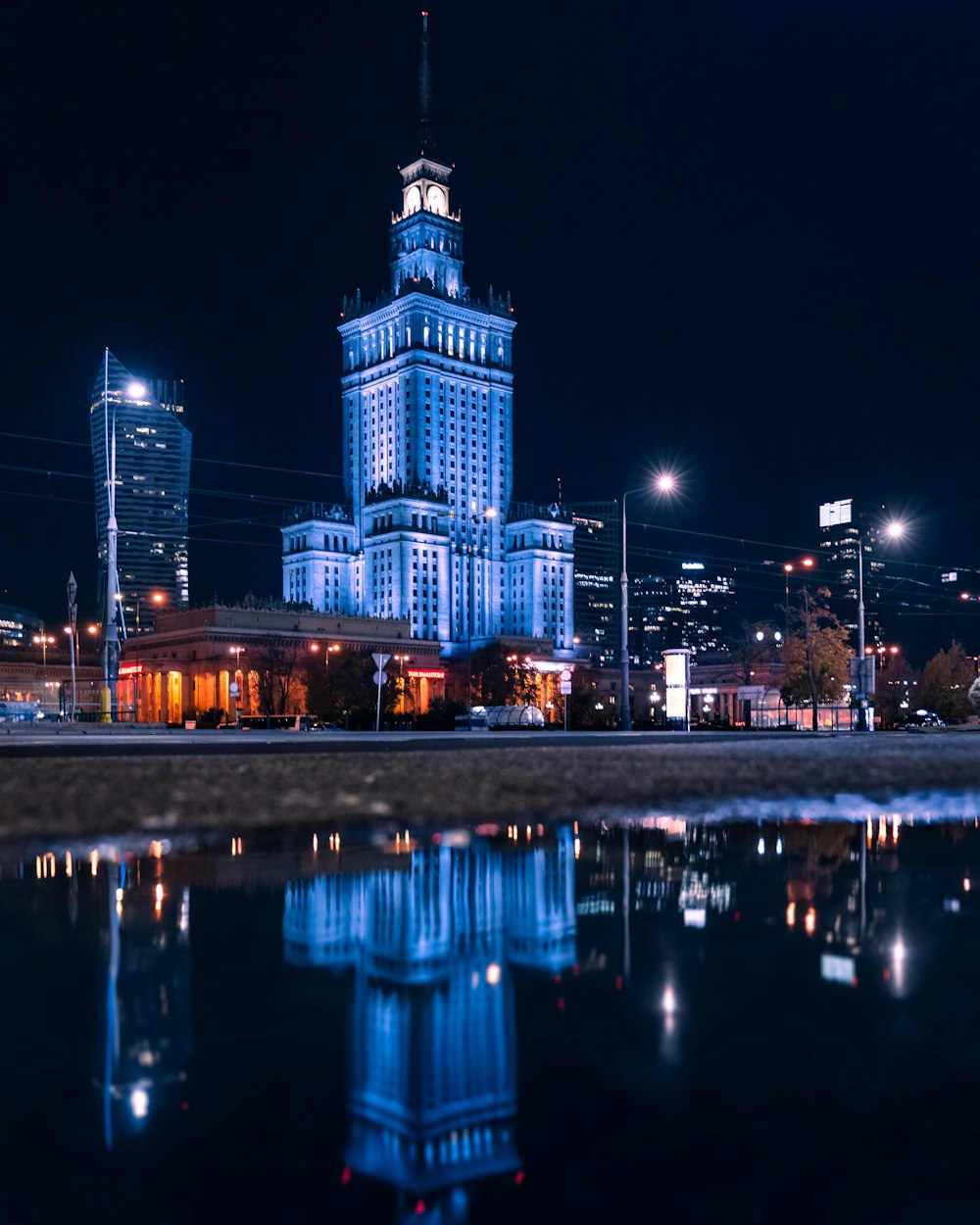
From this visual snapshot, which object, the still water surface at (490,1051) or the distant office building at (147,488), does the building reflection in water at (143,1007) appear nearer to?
the still water surface at (490,1051)

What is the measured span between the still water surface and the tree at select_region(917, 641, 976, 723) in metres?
76.9

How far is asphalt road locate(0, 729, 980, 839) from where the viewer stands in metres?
10.9

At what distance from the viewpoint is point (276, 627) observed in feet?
362

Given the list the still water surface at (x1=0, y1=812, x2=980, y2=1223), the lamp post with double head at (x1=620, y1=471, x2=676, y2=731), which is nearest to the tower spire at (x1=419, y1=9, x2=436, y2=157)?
the lamp post with double head at (x1=620, y1=471, x2=676, y2=731)

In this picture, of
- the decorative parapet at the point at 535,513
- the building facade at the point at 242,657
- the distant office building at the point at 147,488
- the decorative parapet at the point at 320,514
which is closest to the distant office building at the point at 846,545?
the building facade at the point at 242,657

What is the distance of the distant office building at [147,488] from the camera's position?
6417 inches

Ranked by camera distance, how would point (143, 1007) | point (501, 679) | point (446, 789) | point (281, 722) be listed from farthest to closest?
point (501, 679) < point (281, 722) < point (446, 789) < point (143, 1007)

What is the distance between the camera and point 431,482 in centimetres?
15575

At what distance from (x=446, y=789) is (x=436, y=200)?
581ft

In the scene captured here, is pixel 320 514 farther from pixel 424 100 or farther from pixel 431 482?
pixel 424 100

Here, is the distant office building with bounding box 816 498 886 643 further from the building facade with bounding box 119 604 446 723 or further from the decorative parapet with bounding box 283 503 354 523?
the decorative parapet with bounding box 283 503 354 523

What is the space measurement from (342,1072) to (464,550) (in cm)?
15619

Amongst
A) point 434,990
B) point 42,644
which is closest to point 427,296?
point 42,644

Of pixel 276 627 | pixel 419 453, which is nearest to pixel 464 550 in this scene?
pixel 419 453
